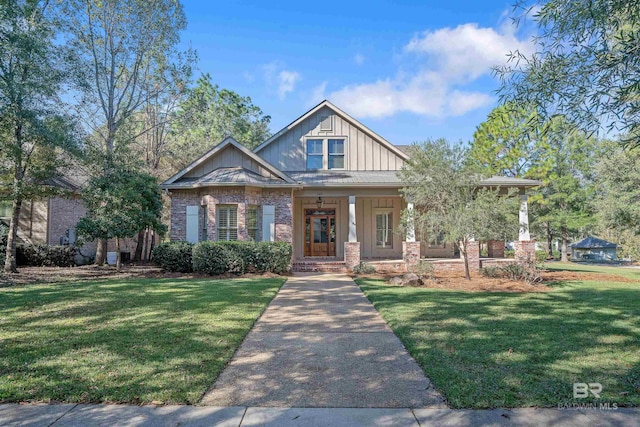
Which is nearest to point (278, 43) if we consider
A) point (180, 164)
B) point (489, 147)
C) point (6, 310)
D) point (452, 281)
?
point (452, 281)

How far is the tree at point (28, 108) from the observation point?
1078 cm

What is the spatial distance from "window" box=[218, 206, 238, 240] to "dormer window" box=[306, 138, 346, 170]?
14.7 ft

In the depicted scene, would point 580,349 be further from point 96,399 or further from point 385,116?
point 385,116

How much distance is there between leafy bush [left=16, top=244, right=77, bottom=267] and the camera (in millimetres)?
15055

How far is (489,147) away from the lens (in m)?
25.6

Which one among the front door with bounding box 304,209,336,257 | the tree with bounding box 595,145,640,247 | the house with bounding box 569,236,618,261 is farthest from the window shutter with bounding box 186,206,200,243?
the house with bounding box 569,236,618,261

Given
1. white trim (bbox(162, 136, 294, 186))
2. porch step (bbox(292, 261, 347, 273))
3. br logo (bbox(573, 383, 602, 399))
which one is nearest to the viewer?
br logo (bbox(573, 383, 602, 399))

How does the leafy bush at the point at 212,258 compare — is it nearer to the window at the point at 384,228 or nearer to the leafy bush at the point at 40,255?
the leafy bush at the point at 40,255

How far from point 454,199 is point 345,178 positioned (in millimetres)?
5512

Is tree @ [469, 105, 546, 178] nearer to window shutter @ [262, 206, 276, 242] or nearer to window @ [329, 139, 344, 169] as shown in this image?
window @ [329, 139, 344, 169]

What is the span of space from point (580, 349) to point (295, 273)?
993 centimetres

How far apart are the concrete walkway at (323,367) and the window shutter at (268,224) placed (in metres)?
7.21

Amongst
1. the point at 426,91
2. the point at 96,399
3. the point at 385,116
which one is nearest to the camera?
the point at 96,399

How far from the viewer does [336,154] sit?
16734mm
